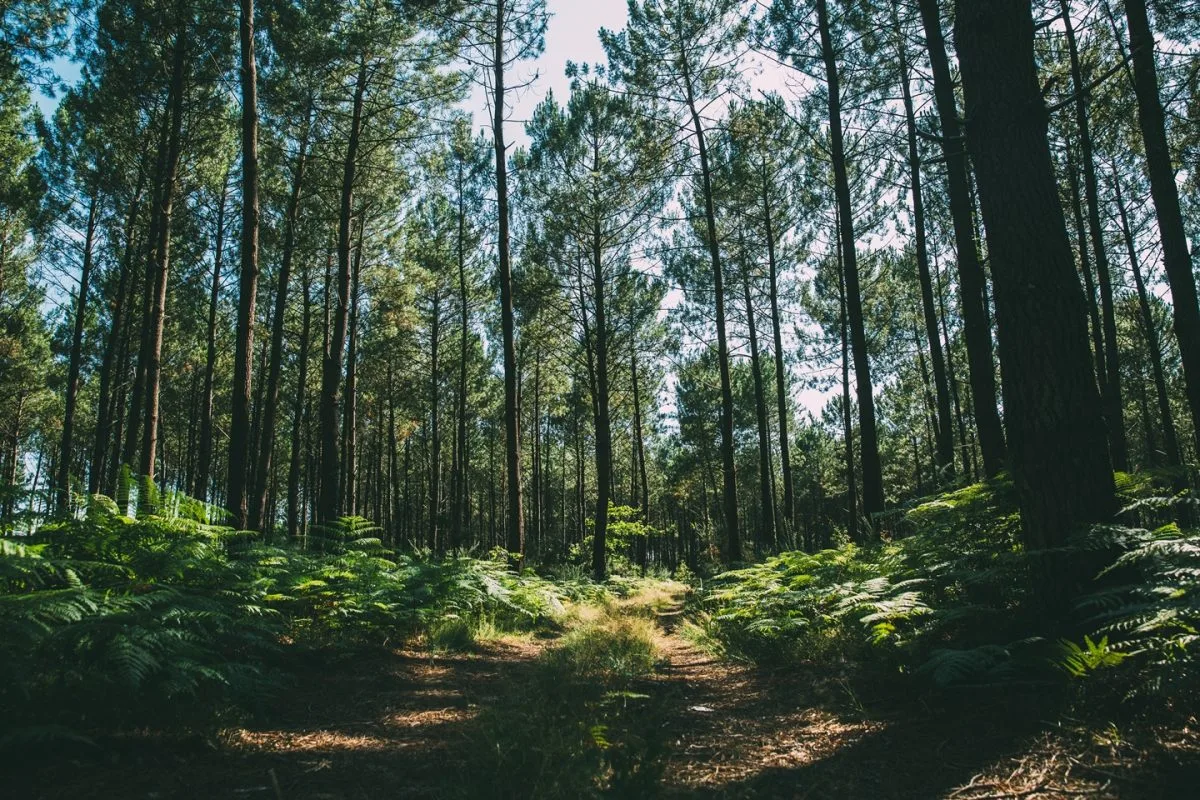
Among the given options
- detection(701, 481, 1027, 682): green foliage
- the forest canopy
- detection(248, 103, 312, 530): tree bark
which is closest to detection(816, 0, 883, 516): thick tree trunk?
the forest canopy

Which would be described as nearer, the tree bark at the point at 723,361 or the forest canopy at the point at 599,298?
the forest canopy at the point at 599,298

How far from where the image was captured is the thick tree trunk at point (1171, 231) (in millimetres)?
7383

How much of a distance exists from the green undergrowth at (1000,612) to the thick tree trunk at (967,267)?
10.7 ft

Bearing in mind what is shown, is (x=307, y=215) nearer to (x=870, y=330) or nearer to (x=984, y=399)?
(x=984, y=399)

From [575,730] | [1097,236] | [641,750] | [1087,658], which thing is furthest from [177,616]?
[1097,236]

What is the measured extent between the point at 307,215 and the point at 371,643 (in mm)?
13370

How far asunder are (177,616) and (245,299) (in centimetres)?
556

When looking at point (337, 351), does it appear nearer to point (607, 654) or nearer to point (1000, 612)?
point (607, 654)

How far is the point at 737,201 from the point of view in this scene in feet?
54.2

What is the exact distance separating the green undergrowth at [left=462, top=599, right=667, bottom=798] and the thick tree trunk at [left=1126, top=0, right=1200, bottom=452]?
7895 millimetres

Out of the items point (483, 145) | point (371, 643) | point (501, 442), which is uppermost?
point (483, 145)

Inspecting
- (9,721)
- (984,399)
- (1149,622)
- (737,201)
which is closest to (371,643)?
(9,721)

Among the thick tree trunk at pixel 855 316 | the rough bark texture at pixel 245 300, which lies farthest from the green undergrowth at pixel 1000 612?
the rough bark texture at pixel 245 300

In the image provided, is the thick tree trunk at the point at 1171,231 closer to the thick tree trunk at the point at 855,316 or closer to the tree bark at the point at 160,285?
the thick tree trunk at the point at 855,316
